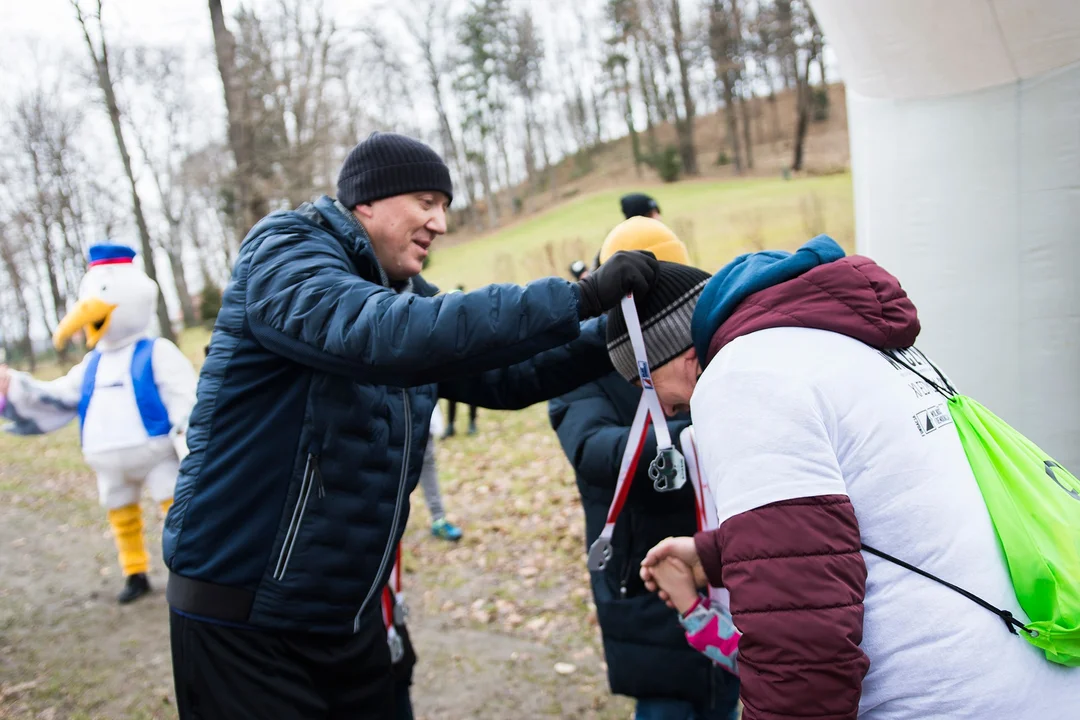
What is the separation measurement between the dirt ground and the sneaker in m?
0.10

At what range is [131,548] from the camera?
583 cm

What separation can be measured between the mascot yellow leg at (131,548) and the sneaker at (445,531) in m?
2.21

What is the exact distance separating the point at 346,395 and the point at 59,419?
13.6 ft

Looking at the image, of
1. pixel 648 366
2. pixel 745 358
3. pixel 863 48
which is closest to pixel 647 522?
pixel 648 366

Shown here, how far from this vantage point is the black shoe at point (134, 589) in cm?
580

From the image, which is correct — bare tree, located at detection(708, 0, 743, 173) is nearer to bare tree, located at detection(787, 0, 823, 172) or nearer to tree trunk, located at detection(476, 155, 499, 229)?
bare tree, located at detection(787, 0, 823, 172)

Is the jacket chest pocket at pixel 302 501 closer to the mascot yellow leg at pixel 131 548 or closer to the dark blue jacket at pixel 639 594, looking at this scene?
the dark blue jacket at pixel 639 594

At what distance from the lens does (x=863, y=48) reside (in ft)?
10.9

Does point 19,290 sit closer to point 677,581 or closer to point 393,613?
point 393,613

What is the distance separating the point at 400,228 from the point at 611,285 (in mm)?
791

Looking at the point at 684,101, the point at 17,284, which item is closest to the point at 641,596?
the point at 684,101

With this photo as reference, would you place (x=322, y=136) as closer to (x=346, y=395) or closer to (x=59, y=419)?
(x=59, y=419)

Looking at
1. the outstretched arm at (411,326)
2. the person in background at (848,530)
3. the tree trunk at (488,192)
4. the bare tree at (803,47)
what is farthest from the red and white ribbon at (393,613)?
the tree trunk at (488,192)

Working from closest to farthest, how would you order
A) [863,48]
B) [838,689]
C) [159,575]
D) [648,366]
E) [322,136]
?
[838,689] < [648,366] < [863,48] < [159,575] < [322,136]
